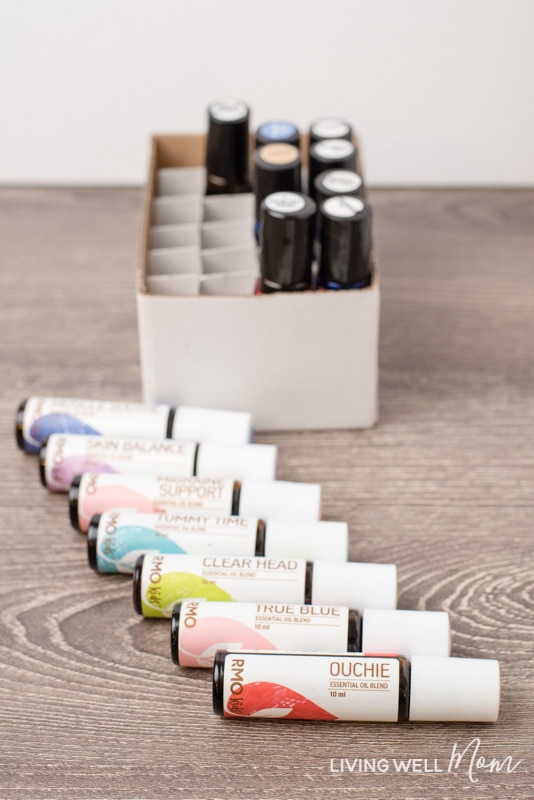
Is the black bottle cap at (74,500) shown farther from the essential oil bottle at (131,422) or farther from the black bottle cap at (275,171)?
the black bottle cap at (275,171)

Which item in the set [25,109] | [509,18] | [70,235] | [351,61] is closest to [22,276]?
[70,235]

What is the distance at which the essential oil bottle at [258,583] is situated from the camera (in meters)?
0.64

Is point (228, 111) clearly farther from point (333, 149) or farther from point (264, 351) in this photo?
point (264, 351)

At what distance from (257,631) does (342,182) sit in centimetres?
33

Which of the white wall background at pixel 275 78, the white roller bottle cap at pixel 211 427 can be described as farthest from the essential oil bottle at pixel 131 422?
the white wall background at pixel 275 78

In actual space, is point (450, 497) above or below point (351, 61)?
below

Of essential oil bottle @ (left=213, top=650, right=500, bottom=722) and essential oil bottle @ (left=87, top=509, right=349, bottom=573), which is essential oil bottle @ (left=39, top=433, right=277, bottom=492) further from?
essential oil bottle @ (left=213, top=650, right=500, bottom=722)

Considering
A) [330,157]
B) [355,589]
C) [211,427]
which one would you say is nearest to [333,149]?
[330,157]

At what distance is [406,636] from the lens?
61 cm

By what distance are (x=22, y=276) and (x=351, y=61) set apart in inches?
14.9

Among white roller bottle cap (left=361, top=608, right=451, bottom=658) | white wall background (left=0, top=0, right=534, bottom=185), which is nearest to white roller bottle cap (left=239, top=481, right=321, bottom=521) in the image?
white roller bottle cap (left=361, top=608, right=451, bottom=658)

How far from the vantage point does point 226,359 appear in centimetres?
76

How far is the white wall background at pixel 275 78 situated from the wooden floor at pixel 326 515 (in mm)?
45

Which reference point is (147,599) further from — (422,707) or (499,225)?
(499,225)
